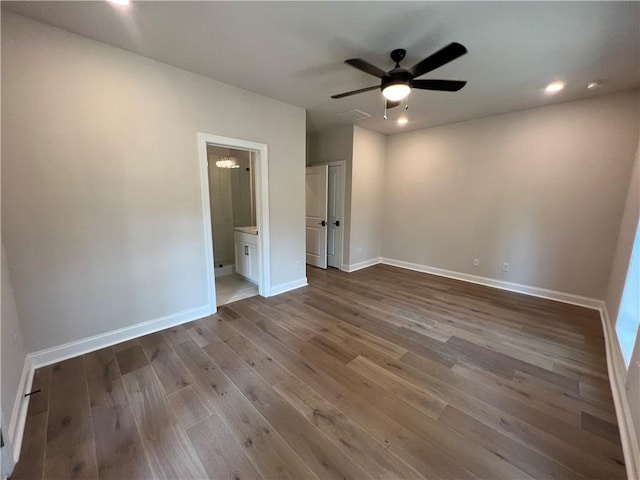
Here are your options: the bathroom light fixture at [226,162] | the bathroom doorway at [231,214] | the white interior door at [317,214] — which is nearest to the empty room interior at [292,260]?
the bathroom doorway at [231,214]

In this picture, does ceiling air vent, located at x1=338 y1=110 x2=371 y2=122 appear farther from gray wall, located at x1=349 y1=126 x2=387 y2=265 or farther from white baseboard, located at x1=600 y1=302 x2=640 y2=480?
white baseboard, located at x1=600 y1=302 x2=640 y2=480

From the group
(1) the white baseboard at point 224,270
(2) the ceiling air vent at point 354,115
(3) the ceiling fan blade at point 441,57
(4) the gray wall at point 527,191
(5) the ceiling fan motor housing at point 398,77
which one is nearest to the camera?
(3) the ceiling fan blade at point 441,57

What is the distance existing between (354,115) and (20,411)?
4.71 meters

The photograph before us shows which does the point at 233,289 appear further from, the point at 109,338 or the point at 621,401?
the point at 621,401

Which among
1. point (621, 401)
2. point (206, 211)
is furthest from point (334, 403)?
point (206, 211)

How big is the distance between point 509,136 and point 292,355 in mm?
4402

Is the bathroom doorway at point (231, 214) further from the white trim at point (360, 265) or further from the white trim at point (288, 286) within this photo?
the white trim at point (360, 265)

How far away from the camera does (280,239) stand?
388 cm

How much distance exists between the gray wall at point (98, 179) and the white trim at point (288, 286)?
1030 mm

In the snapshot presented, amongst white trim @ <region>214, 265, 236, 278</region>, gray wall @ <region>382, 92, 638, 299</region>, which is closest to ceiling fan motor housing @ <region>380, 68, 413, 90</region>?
gray wall @ <region>382, 92, 638, 299</region>

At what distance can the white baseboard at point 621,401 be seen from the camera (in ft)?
4.57

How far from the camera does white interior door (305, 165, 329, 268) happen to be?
5.09m

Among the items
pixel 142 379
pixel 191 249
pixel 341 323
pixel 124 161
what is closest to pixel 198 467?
pixel 142 379

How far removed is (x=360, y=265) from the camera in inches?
212
